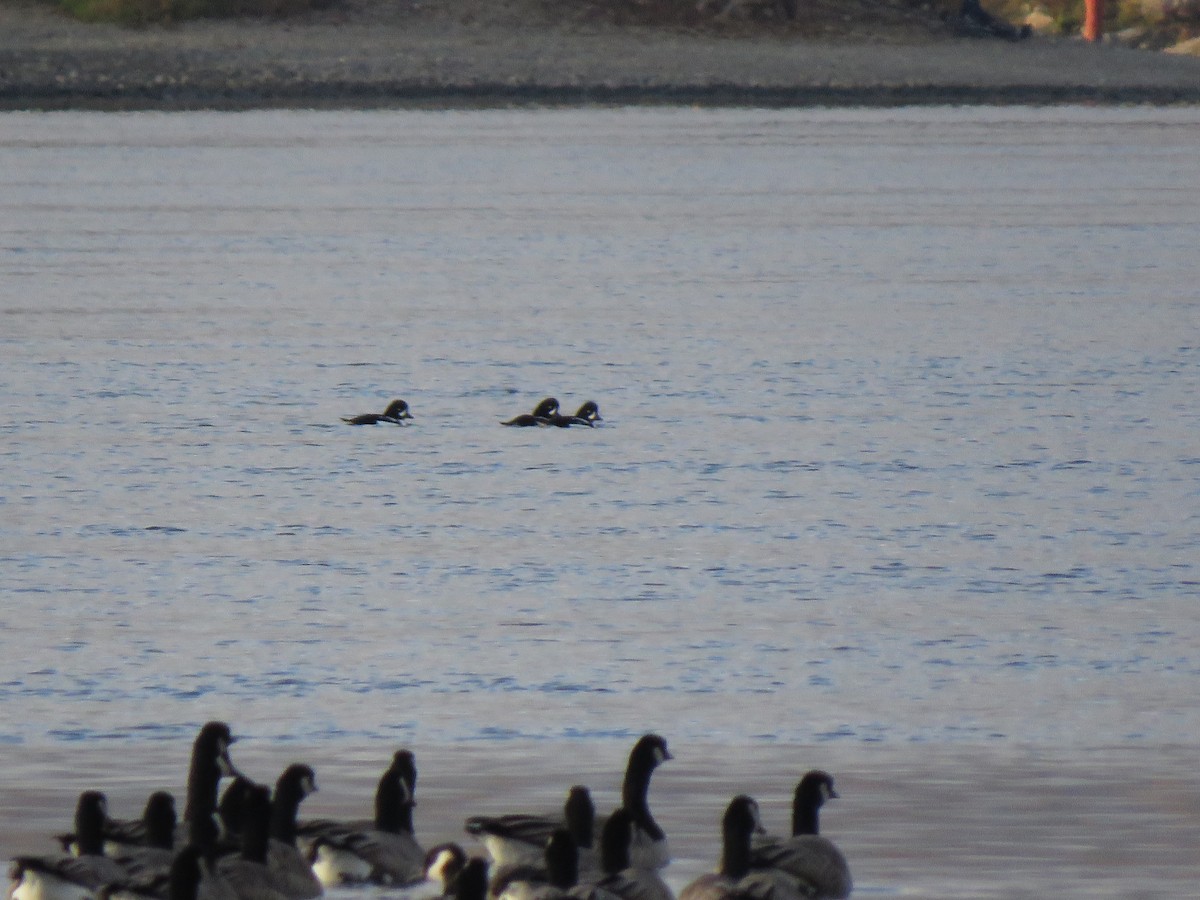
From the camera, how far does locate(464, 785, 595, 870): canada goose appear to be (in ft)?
25.2

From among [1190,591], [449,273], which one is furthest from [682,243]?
[1190,591]

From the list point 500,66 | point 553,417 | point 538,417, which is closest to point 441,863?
point 553,417

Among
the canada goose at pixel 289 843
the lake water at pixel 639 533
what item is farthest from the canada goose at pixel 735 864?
the canada goose at pixel 289 843

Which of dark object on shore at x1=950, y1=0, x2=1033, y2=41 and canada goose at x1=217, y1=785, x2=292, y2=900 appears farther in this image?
dark object on shore at x1=950, y1=0, x2=1033, y2=41

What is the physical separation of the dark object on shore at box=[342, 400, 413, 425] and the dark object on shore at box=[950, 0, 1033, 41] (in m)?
55.8

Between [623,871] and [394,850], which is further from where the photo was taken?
[394,850]

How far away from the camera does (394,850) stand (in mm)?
7812

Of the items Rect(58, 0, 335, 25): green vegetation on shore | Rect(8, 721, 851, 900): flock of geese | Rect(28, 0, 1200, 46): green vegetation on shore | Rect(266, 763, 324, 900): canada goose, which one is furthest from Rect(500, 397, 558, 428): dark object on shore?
Rect(58, 0, 335, 25): green vegetation on shore

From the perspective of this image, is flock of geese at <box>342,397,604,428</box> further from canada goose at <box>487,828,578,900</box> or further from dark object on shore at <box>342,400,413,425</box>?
canada goose at <box>487,828,578,900</box>

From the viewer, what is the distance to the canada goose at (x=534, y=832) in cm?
767

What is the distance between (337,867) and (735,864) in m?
1.17

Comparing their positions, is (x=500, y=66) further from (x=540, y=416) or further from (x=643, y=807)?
(x=643, y=807)

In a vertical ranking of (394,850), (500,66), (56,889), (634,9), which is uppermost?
(56,889)

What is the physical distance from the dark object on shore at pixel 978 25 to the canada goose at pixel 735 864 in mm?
65704
